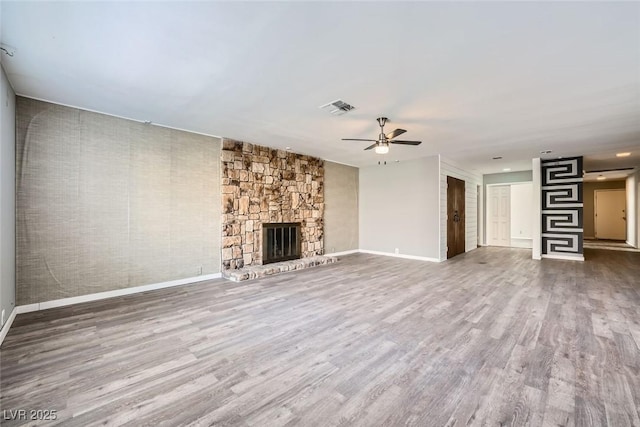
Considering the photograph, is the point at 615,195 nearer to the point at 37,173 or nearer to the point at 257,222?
the point at 257,222

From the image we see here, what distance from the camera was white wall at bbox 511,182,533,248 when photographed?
360 inches

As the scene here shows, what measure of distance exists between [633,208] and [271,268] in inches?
486

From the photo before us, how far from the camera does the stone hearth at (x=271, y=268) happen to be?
501cm

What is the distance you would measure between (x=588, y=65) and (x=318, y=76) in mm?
2585

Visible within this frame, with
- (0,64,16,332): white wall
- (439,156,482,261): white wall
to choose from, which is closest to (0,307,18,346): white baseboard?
A: (0,64,16,332): white wall

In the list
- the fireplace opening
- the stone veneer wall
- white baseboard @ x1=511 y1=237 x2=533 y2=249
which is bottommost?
white baseboard @ x1=511 y1=237 x2=533 y2=249

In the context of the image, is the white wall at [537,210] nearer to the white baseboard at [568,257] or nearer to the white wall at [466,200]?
the white baseboard at [568,257]

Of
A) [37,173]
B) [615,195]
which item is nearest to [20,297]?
[37,173]

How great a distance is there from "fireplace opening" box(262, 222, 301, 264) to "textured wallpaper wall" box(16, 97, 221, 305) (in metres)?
1.14

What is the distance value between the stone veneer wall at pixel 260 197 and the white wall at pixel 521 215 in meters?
7.20

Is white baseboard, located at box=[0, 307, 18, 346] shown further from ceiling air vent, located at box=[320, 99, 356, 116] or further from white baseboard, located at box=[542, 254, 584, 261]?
white baseboard, located at box=[542, 254, 584, 261]

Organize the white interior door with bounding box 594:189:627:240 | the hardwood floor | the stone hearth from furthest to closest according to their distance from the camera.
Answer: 1. the white interior door with bounding box 594:189:627:240
2. the stone hearth
3. the hardwood floor

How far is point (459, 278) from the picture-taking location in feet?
16.5

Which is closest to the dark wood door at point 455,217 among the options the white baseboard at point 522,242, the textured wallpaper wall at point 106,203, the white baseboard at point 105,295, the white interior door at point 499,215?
the white interior door at point 499,215
